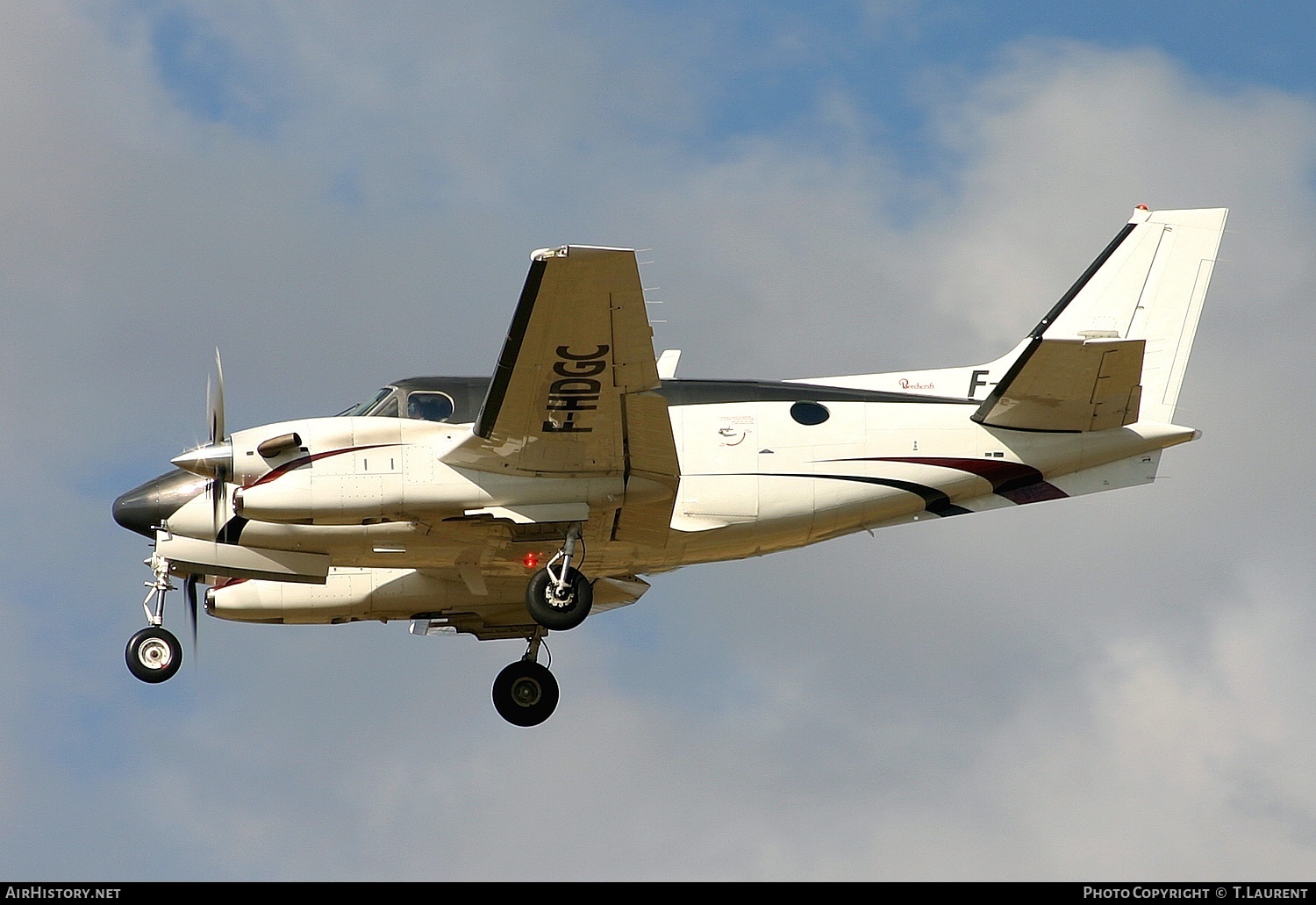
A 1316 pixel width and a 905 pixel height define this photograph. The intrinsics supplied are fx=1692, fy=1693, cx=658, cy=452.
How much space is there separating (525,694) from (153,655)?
19.2ft

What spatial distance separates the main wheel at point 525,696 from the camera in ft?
88.7

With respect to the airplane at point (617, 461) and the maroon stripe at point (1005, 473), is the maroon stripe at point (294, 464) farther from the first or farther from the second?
the maroon stripe at point (1005, 473)

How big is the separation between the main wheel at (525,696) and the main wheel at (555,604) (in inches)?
180

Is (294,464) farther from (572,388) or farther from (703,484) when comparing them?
(703,484)

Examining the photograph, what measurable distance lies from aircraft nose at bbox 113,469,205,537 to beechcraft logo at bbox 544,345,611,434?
551 centimetres

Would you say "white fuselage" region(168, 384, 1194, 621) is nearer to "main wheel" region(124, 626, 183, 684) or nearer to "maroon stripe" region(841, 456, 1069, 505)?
"maroon stripe" region(841, 456, 1069, 505)

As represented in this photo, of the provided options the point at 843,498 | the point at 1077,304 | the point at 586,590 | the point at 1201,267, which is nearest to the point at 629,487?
the point at 586,590

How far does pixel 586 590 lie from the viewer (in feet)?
75.4

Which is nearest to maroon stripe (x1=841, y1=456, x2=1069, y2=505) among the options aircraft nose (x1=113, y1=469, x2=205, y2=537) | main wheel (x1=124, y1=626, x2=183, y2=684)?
aircraft nose (x1=113, y1=469, x2=205, y2=537)

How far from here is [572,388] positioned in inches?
826

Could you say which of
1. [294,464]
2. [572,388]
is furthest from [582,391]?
[294,464]

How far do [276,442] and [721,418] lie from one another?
6054 millimetres
